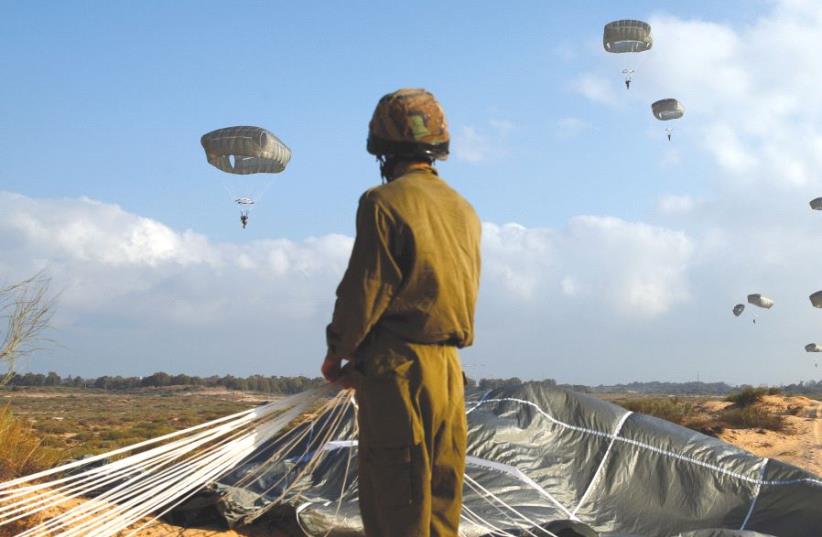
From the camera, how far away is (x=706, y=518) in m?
5.71

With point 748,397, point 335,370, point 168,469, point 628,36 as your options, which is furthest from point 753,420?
point 628,36

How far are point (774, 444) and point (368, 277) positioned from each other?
1035 centimetres

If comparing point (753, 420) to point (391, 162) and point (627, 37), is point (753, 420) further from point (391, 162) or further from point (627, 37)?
point (627, 37)

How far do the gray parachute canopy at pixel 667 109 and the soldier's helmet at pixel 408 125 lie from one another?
33.8m

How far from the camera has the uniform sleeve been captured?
212 centimetres

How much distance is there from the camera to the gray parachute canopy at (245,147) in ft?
58.7

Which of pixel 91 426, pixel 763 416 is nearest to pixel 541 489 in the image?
pixel 763 416

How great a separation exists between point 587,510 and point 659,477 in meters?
0.66

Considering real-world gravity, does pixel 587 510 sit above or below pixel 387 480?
below

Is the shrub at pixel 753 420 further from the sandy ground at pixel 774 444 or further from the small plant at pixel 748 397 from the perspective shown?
the small plant at pixel 748 397

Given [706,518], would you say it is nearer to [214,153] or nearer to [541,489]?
[541,489]

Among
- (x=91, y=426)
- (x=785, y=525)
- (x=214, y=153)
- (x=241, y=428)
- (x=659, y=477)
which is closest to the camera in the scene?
(x=241, y=428)

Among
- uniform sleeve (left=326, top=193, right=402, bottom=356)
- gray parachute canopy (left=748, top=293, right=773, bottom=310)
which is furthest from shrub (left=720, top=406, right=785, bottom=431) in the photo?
gray parachute canopy (left=748, top=293, right=773, bottom=310)

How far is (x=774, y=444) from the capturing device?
36.0 ft
